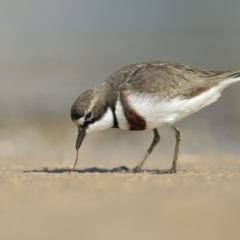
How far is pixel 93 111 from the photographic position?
997cm

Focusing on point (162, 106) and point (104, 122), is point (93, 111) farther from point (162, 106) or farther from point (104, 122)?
point (162, 106)

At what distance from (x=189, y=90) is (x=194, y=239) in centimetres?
428

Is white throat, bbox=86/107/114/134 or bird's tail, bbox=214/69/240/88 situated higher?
bird's tail, bbox=214/69/240/88

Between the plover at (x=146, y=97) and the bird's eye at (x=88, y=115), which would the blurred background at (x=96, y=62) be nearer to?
the plover at (x=146, y=97)

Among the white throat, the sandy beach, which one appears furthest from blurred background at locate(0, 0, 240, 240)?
the white throat

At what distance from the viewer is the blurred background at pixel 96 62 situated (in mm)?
14383

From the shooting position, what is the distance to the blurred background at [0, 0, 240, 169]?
1438 cm

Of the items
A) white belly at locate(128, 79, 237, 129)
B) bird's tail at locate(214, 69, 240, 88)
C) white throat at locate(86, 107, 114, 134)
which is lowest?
white throat at locate(86, 107, 114, 134)

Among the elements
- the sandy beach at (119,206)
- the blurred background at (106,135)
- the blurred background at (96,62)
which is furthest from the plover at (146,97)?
the blurred background at (96,62)

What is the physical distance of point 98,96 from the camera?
10047 millimetres

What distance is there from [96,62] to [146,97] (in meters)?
16.8

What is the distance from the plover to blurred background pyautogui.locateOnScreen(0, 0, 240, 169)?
1.69m

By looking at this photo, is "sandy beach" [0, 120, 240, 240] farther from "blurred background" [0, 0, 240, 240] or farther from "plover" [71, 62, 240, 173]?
"plover" [71, 62, 240, 173]

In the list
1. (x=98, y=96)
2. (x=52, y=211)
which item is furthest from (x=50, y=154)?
(x=52, y=211)
